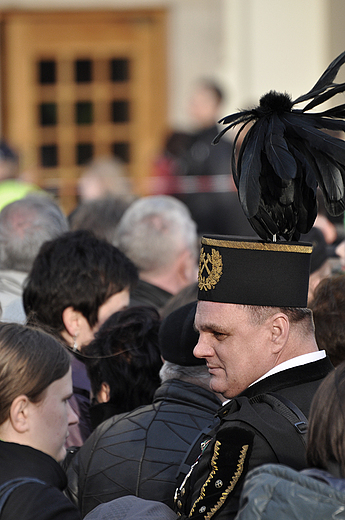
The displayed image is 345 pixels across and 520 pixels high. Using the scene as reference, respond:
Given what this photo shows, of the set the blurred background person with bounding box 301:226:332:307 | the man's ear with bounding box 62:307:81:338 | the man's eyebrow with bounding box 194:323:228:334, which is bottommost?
the man's ear with bounding box 62:307:81:338

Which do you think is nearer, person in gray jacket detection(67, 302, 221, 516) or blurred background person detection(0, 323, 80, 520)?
blurred background person detection(0, 323, 80, 520)

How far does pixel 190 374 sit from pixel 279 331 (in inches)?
20.0

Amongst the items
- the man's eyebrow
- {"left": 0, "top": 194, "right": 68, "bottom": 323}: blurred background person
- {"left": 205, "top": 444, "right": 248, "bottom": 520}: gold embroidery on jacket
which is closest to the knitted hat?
the man's eyebrow

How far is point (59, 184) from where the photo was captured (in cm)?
1052

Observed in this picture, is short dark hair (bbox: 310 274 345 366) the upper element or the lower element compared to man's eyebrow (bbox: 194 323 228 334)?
lower

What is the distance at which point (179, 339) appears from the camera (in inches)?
94.3

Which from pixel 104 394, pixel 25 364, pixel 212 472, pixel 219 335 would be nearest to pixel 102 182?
pixel 104 394

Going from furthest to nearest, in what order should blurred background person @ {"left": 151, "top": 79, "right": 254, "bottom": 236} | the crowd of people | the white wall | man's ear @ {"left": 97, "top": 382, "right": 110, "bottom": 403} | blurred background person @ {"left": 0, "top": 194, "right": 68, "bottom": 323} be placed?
1. the white wall
2. blurred background person @ {"left": 151, "top": 79, "right": 254, "bottom": 236}
3. blurred background person @ {"left": 0, "top": 194, "right": 68, "bottom": 323}
4. man's ear @ {"left": 97, "top": 382, "right": 110, "bottom": 403}
5. the crowd of people

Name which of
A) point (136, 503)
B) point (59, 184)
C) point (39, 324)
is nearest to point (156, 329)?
point (39, 324)

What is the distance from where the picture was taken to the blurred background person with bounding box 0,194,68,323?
3.63 m

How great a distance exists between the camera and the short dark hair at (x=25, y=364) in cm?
213

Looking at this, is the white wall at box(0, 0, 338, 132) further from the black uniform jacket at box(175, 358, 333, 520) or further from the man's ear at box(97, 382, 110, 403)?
the black uniform jacket at box(175, 358, 333, 520)

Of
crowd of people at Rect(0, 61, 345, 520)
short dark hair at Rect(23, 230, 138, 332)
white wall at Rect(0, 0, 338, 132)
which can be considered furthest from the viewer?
white wall at Rect(0, 0, 338, 132)

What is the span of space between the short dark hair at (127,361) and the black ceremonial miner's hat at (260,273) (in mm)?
605
